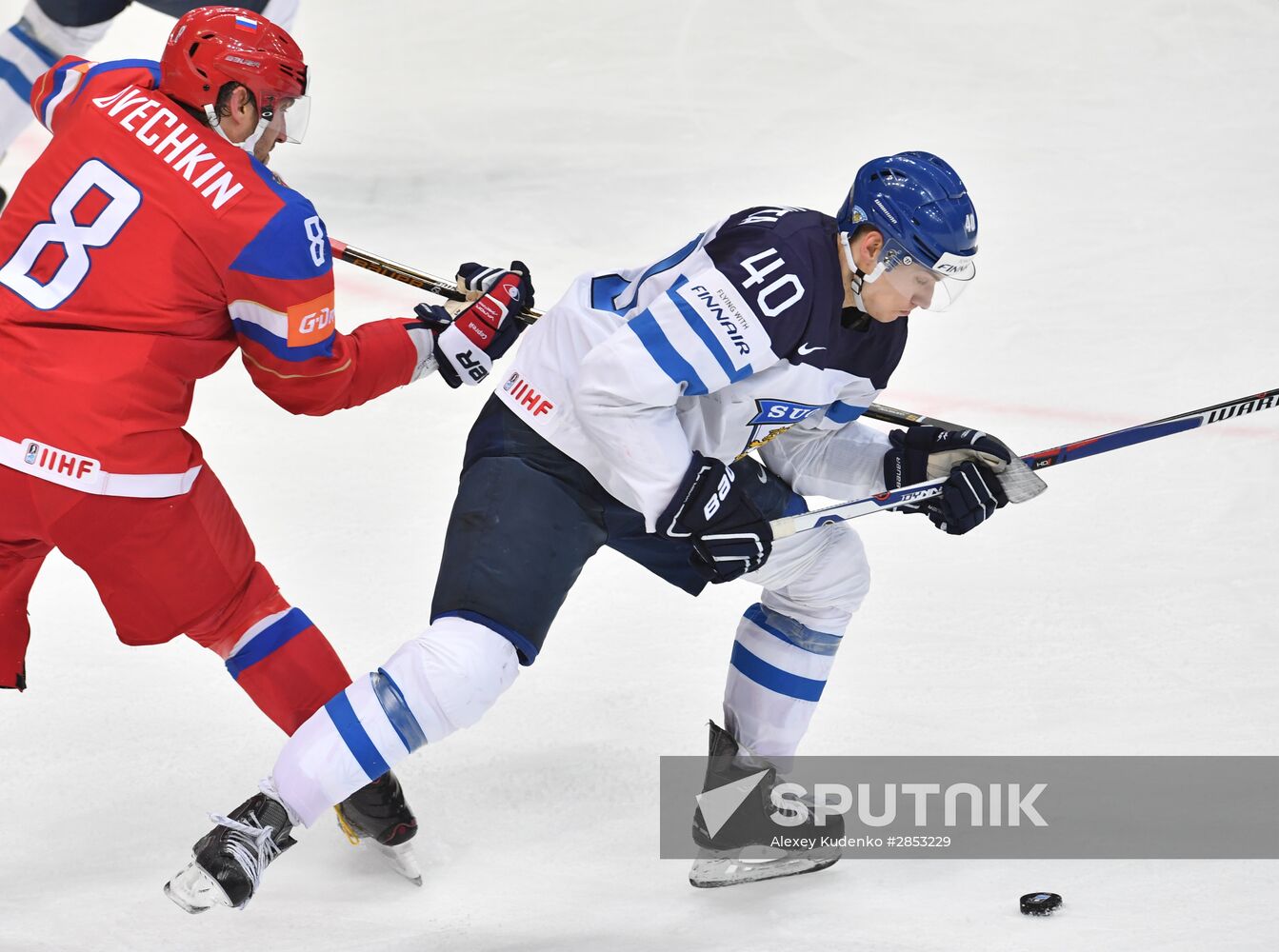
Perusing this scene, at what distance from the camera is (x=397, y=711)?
2.09 metres

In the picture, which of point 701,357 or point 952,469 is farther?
point 952,469

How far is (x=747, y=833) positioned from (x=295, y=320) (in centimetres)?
111

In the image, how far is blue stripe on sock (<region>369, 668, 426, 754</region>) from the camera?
6.84 ft

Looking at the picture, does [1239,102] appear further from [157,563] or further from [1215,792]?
[157,563]

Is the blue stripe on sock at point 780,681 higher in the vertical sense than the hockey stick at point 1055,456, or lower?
lower

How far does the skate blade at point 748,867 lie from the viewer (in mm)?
2498

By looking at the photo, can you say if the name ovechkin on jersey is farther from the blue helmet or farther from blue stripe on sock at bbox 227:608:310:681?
blue stripe on sock at bbox 227:608:310:681

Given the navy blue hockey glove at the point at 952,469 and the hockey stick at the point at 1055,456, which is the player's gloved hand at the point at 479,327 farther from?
the navy blue hockey glove at the point at 952,469

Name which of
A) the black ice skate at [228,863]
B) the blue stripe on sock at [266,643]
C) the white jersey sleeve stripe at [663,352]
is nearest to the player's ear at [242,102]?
the white jersey sleeve stripe at [663,352]

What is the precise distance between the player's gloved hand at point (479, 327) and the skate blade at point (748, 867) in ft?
2.91

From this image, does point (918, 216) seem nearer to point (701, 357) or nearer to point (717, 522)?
point (701, 357)

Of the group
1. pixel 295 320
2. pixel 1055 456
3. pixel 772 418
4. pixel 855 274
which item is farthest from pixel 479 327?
pixel 1055 456

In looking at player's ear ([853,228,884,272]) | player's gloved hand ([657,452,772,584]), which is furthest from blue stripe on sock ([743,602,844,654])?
player's ear ([853,228,884,272])

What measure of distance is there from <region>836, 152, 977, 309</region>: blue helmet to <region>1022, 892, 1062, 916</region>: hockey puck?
0.91 m
